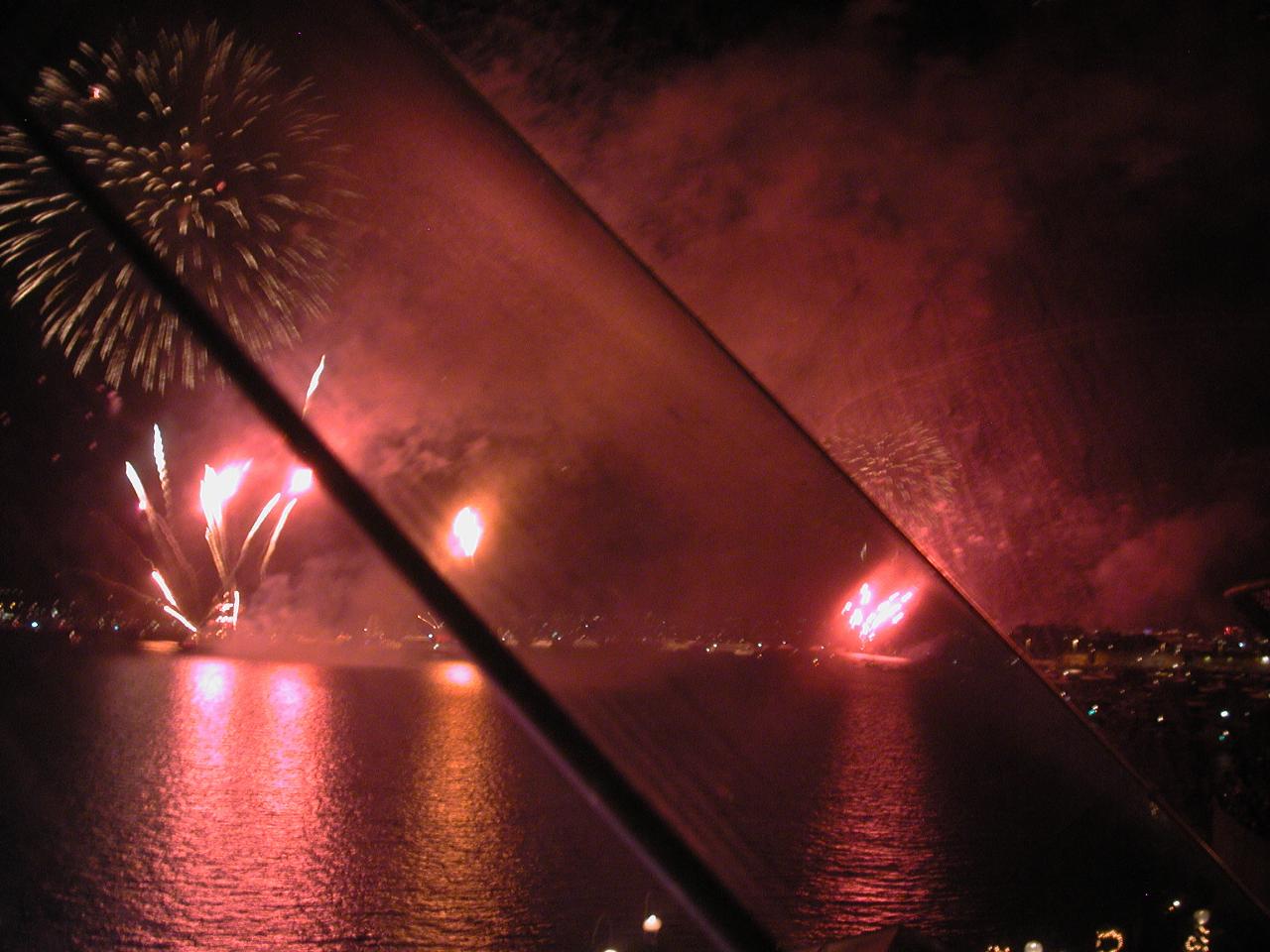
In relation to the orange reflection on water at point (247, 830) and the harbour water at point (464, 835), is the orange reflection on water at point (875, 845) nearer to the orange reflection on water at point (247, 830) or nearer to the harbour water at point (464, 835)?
the harbour water at point (464, 835)

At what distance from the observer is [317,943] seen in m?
6.77

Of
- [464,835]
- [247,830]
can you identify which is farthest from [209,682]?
[464,835]

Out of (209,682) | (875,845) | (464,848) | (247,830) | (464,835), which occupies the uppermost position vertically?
(209,682)

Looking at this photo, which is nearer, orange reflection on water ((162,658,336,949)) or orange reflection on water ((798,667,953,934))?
orange reflection on water ((162,658,336,949))

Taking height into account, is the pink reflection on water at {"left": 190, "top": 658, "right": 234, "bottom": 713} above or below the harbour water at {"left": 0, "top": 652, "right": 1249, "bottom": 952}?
above

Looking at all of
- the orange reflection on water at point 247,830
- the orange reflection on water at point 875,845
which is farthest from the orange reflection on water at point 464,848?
the orange reflection on water at point 875,845

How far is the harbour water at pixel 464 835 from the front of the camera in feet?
23.6

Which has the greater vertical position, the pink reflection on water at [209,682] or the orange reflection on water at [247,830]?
the pink reflection on water at [209,682]

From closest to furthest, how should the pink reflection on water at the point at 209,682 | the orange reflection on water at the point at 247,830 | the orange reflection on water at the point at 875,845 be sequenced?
the orange reflection on water at the point at 247,830
the orange reflection on water at the point at 875,845
the pink reflection on water at the point at 209,682

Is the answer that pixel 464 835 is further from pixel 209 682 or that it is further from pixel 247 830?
pixel 209 682

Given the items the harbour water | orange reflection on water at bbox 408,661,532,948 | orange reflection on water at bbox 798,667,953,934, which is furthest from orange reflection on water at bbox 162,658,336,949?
orange reflection on water at bbox 798,667,953,934

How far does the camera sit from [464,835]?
10.1 metres

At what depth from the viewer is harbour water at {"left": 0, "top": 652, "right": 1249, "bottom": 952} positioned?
7199 mm

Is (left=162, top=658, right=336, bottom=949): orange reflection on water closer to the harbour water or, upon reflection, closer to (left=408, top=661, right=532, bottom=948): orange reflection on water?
the harbour water
